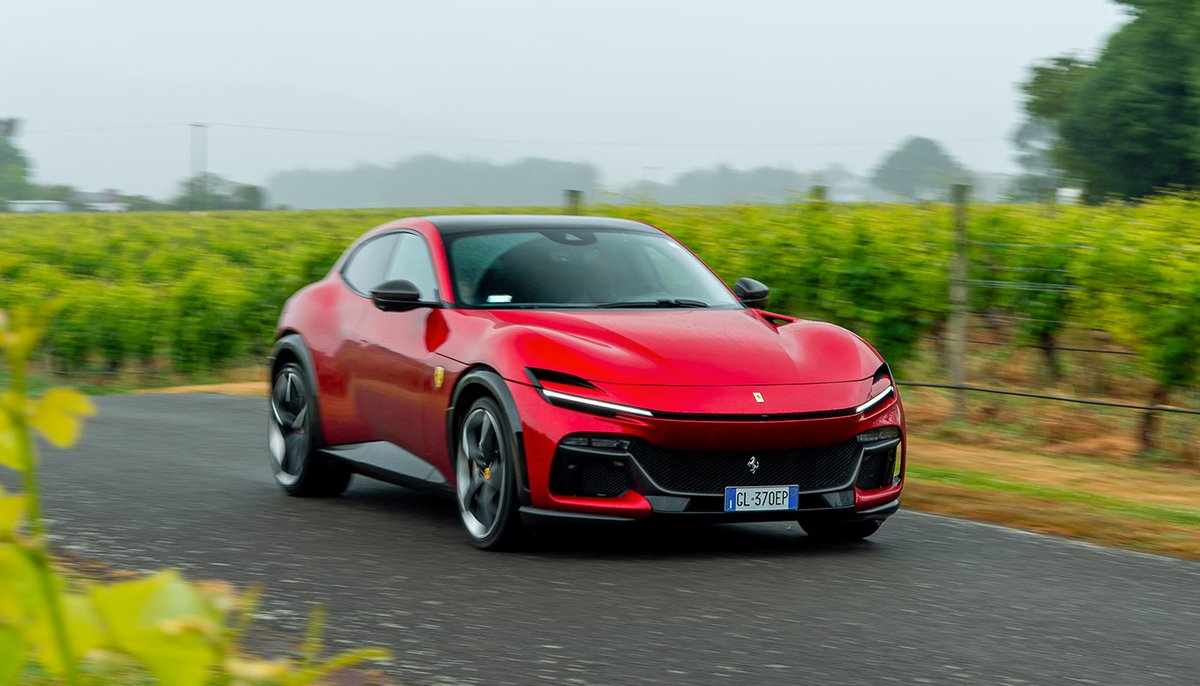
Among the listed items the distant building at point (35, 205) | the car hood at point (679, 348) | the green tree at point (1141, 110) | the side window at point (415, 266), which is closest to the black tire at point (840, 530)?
the car hood at point (679, 348)

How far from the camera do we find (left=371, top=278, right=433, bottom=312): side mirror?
789 cm

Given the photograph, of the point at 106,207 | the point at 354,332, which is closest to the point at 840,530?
the point at 354,332

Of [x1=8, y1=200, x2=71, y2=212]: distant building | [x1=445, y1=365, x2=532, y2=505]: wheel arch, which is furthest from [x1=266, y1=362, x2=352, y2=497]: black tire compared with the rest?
[x1=8, y1=200, x2=71, y2=212]: distant building

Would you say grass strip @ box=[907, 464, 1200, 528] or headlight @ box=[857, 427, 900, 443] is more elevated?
headlight @ box=[857, 427, 900, 443]

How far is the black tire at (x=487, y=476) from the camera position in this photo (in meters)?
7.08

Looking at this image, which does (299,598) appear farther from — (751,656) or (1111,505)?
(1111,505)

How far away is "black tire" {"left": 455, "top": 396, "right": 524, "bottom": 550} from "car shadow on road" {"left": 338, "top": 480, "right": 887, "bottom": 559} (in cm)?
14

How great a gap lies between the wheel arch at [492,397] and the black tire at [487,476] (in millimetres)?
24

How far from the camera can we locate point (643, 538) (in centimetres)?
790

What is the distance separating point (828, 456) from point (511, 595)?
1751 mm

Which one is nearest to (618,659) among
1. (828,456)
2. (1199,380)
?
(828,456)

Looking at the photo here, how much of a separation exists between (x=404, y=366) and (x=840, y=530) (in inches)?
93.9

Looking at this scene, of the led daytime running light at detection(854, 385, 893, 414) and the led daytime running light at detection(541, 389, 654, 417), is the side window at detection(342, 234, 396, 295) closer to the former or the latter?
the led daytime running light at detection(541, 389, 654, 417)

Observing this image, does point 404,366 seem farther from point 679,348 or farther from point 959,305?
point 959,305
